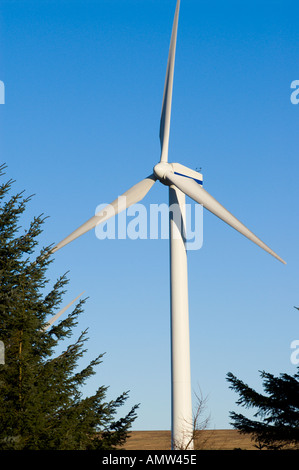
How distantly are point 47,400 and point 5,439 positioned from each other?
9.32 ft

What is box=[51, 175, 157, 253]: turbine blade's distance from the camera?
1291 inches

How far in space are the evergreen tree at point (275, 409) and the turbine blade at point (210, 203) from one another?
5.22 m

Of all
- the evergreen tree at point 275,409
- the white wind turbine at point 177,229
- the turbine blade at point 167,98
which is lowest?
the evergreen tree at point 275,409

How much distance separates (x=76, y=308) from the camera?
87.8ft

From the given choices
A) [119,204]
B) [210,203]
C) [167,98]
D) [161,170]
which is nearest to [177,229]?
[210,203]

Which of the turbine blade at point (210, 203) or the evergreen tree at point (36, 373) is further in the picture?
the turbine blade at point (210, 203)

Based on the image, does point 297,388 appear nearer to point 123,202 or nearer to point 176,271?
point 176,271

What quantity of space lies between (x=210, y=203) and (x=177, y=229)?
7.85ft

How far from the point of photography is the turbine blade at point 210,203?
30.5m

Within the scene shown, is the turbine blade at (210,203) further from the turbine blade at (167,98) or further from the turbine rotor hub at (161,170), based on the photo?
the turbine blade at (167,98)

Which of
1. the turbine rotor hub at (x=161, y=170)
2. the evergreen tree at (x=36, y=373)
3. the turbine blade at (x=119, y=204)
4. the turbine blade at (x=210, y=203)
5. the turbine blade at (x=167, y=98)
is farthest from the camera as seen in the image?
the turbine blade at (x=167, y=98)

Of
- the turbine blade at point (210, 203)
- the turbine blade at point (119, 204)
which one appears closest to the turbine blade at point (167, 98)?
the turbine blade at point (119, 204)
